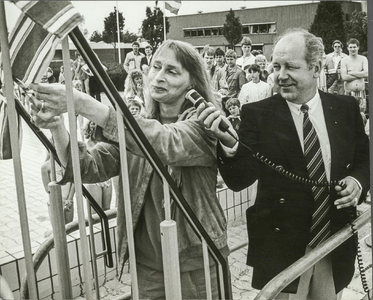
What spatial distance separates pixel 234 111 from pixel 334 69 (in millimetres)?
371

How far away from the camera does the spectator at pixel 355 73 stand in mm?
1661

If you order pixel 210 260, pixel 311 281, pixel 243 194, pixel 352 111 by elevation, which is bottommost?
pixel 311 281

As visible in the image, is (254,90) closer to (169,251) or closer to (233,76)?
(233,76)

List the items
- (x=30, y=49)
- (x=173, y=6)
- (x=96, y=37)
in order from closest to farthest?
(x=30, y=49) < (x=96, y=37) < (x=173, y=6)

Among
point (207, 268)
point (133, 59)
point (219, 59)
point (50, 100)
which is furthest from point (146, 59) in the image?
point (207, 268)

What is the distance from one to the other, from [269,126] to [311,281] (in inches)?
24.9

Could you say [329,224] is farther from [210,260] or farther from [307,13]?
[307,13]

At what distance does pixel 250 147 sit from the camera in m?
1.65

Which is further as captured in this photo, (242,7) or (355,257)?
(355,257)

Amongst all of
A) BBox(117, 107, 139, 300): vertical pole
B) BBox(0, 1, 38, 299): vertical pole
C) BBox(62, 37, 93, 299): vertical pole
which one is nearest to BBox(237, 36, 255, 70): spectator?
BBox(117, 107, 139, 300): vertical pole

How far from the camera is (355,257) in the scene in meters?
1.85

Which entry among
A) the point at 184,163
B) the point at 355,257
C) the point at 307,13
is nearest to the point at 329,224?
the point at 355,257

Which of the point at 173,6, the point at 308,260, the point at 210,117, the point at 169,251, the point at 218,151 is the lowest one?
the point at 308,260

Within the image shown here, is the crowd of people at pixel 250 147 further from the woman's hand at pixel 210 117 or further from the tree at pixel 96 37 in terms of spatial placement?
the tree at pixel 96 37
